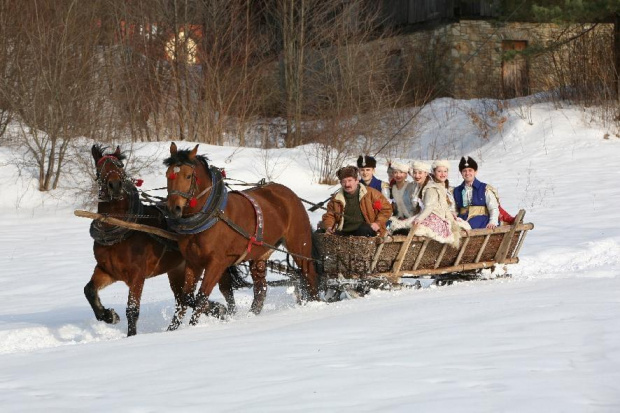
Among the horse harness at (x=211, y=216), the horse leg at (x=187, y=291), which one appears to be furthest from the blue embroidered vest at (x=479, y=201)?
the horse leg at (x=187, y=291)

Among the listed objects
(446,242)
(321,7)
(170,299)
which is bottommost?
(170,299)

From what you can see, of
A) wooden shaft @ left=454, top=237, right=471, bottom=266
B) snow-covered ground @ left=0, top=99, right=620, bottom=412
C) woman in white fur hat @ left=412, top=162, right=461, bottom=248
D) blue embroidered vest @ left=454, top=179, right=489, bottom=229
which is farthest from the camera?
blue embroidered vest @ left=454, top=179, right=489, bottom=229

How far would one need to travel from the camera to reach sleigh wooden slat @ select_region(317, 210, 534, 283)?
356 inches

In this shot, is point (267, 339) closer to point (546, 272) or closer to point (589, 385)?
point (589, 385)

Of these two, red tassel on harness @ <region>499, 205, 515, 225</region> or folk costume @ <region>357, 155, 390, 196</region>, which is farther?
red tassel on harness @ <region>499, 205, 515, 225</region>

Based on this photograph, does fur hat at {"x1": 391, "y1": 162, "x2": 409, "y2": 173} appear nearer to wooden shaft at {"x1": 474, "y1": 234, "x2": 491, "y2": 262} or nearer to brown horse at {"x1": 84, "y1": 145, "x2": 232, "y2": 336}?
wooden shaft at {"x1": 474, "y1": 234, "x2": 491, "y2": 262}

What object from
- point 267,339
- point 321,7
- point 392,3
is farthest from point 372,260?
point 392,3

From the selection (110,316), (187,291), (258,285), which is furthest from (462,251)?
(110,316)

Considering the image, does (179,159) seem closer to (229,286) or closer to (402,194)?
(229,286)

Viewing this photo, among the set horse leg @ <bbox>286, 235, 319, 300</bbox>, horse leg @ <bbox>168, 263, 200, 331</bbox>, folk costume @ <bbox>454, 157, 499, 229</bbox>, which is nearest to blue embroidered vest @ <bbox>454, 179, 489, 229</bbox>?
folk costume @ <bbox>454, 157, 499, 229</bbox>

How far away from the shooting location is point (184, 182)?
7852 mm

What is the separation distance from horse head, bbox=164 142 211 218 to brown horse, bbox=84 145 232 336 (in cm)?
54

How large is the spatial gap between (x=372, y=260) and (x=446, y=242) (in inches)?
30.2

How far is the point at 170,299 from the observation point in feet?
36.5
